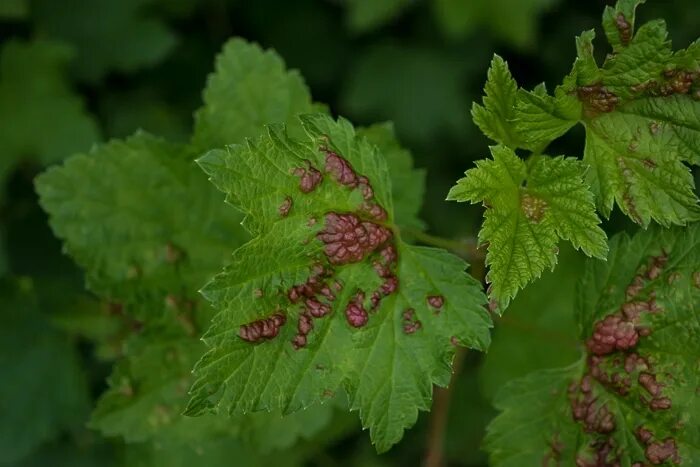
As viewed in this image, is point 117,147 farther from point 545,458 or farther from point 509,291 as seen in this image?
point 545,458

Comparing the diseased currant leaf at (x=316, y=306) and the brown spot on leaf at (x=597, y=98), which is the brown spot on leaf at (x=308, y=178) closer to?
the diseased currant leaf at (x=316, y=306)

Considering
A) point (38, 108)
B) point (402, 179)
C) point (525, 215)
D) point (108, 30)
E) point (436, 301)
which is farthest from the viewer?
point (108, 30)

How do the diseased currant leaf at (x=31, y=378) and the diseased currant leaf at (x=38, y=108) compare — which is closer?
the diseased currant leaf at (x=31, y=378)

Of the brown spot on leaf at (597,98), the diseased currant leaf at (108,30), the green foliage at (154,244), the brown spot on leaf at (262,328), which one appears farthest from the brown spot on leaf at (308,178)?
the diseased currant leaf at (108,30)

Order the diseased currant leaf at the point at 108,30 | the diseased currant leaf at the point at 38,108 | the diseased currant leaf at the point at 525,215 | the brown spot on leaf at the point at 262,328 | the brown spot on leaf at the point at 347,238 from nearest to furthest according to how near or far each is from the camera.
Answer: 1. the diseased currant leaf at the point at 525,215
2. the brown spot on leaf at the point at 262,328
3. the brown spot on leaf at the point at 347,238
4. the diseased currant leaf at the point at 38,108
5. the diseased currant leaf at the point at 108,30

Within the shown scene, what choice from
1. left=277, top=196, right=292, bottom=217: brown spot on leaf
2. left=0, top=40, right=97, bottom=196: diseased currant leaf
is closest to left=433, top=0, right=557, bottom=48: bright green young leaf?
left=0, top=40, right=97, bottom=196: diseased currant leaf

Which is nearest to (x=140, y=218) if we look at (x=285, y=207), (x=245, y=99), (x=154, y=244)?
(x=154, y=244)

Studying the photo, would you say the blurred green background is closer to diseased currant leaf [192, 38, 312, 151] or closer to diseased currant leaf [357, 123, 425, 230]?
diseased currant leaf [357, 123, 425, 230]

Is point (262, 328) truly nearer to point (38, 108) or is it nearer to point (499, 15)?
point (38, 108)
